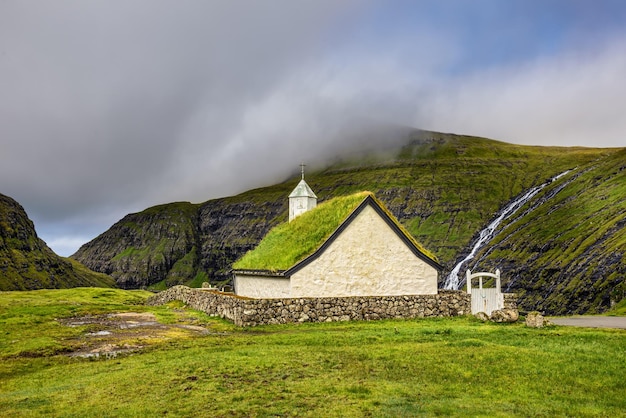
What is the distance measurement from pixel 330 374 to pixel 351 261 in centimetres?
1779

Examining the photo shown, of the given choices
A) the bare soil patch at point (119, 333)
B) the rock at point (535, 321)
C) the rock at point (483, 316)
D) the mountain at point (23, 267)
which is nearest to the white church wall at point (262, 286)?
the bare soil patch at point (119, 333)

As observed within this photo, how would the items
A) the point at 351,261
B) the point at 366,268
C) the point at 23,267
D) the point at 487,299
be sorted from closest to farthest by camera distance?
the point at 487,299, the point at 351,261, the point at 366,268, the point at 23,267

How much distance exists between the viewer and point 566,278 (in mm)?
104438

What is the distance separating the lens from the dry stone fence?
2870 centimetres

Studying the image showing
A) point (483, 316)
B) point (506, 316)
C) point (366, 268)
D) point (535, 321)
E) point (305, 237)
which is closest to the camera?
point (535, 321)

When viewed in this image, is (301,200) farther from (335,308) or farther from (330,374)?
(330,374)

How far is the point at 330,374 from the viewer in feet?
51.8

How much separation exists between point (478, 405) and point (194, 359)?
10008 millimetres

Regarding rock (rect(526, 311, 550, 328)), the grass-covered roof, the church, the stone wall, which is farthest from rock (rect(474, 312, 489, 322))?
A: the grass-covered roof

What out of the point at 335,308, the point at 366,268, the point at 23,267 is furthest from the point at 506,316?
the point at 23,267

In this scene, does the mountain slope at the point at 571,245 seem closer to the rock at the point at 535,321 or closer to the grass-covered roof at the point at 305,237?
the grass-covered roof at the point at 305,237

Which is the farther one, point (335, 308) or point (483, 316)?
point (335, 308)

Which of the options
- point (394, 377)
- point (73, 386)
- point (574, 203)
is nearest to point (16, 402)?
point (73, 386)

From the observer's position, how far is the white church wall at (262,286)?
108ft
